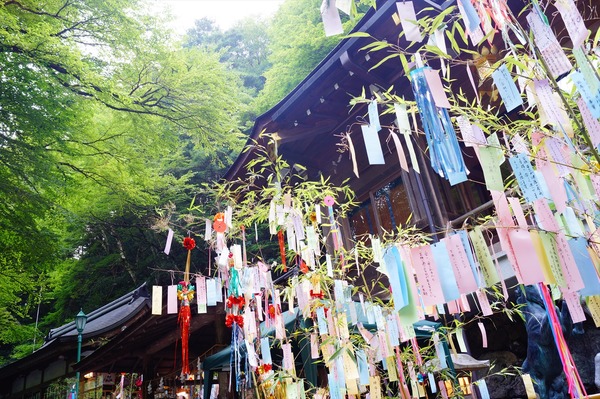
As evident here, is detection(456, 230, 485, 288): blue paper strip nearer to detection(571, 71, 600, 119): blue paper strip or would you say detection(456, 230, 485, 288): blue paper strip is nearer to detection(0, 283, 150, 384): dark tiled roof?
detection(571, 71, 600, 119): blue paper strip

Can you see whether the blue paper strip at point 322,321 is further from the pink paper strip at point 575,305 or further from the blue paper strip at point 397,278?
the pink paper strip at point 575,305

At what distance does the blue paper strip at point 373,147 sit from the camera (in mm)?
2438

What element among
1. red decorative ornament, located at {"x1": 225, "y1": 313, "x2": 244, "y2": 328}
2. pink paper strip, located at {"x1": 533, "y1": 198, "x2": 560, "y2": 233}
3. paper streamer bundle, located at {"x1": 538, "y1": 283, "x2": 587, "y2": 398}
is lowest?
paper streamer bundle, located at {"x1": 538, "y1": 283, "x2": 587, "y2": 398}

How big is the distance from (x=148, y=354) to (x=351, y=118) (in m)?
6.44

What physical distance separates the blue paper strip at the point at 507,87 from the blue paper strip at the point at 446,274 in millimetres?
762

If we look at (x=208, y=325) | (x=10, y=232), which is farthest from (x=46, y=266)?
(x=208, y=325)

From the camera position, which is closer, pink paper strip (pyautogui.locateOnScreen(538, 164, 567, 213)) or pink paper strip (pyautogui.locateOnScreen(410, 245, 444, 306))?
pink paper strip (pyautogui.locateOnScreen(538, 164, 567, 213))

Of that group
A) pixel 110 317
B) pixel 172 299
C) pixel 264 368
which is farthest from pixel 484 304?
pixel 110 317

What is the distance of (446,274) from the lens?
204 centimetres

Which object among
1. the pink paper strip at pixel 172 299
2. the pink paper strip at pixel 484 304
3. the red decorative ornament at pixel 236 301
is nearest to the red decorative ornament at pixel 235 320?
the red decorative ornament at pixel 236 301

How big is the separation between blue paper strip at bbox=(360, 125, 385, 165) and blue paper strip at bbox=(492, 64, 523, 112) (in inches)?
28.8

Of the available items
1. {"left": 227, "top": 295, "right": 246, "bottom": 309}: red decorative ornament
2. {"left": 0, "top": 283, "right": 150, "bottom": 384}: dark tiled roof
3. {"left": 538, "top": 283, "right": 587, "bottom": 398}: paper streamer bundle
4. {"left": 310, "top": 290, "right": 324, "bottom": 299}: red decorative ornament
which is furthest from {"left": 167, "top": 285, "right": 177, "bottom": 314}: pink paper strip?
{"left": 0, "top": 283, "right": 150, "bottom": 384}: dark tiled roof

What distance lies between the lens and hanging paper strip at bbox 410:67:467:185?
1.92 m

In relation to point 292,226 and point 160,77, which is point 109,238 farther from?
point 292,226
